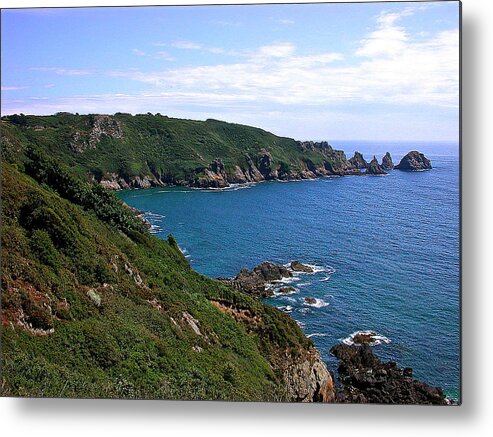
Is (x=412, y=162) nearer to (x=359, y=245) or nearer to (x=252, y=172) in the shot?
(x=359, y=245)

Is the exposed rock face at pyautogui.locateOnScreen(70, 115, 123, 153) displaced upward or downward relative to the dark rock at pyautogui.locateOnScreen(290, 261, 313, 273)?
upward

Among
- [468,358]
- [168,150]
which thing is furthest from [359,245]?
[168,150]

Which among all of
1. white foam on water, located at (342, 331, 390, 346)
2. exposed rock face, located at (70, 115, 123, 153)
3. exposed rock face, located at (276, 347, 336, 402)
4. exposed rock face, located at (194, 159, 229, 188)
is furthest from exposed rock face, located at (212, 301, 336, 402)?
exposed rock face, located at (70, 115, 123, 153)

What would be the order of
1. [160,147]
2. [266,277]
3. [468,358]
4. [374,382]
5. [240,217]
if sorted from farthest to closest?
[160,147]
[240,217]
[266,277]
[374,382]
[468,358]

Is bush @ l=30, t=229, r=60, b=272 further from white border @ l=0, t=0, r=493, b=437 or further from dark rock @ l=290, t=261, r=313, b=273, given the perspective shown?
dark rock @ l=290, t=261, r=313, b=273

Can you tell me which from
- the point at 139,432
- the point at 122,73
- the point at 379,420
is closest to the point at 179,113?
the point at 122,73

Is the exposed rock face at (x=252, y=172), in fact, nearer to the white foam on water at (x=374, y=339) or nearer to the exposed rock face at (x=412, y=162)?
the exposed rock face at (x=412, y=162)
